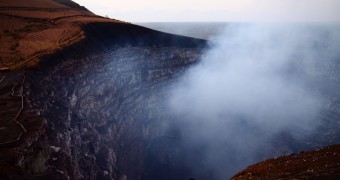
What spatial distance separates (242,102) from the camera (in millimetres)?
63000

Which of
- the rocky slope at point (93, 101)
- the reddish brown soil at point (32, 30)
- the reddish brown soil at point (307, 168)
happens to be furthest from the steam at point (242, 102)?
the reddish brown soil at point (32, 30)

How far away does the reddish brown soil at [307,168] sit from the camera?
884 inches

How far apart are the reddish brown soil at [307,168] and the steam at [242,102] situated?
19.1 meters

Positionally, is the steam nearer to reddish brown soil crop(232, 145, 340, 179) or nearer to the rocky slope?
the rocky slope

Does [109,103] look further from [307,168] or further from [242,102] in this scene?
[242,102]

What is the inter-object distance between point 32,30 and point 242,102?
38960 mm

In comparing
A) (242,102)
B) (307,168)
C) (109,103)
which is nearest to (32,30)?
(109,103)

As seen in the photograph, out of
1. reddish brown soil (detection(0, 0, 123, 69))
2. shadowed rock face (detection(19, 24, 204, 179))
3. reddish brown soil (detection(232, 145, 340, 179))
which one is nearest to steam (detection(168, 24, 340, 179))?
shadowed rock face (detection(19, 24, 204, 179))

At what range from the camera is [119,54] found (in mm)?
42938

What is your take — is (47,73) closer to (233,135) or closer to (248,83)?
(233,135)

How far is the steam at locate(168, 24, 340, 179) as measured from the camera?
52.7m

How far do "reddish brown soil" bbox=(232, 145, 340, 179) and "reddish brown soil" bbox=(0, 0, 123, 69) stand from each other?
74.7 feet

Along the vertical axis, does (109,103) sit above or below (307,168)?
below

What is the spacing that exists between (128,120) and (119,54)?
8688 mm
